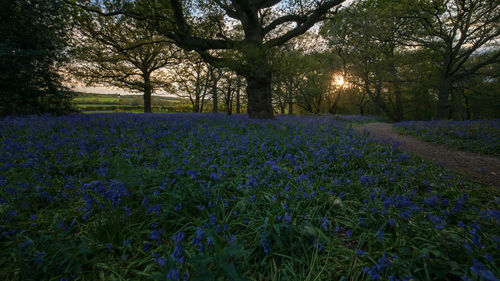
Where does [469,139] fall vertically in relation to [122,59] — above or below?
below

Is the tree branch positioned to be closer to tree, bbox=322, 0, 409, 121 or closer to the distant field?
tree, bbox=322, 0, 409, 121

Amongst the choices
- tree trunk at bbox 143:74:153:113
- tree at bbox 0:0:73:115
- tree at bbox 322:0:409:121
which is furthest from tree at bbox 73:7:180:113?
tree at bbox 322:0:409:121

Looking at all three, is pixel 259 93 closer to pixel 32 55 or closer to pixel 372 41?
pixel 32 55

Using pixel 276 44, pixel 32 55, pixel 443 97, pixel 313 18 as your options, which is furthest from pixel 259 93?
pixel 443 97

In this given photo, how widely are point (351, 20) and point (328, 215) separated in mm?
19171

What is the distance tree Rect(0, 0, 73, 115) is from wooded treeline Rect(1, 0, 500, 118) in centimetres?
44

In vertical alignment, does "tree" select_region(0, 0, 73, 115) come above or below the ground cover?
above

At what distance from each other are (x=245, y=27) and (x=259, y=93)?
396 centimetres

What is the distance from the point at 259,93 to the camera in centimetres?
1088

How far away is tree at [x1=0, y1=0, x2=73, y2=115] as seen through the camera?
8945mm

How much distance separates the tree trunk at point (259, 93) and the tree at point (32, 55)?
36.5ft

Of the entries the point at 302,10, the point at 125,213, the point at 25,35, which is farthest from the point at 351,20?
the point at 25,35

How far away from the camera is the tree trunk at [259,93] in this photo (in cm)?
1051

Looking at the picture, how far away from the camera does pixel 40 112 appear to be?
1000cm
